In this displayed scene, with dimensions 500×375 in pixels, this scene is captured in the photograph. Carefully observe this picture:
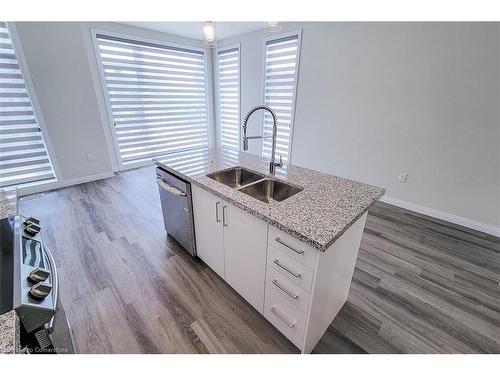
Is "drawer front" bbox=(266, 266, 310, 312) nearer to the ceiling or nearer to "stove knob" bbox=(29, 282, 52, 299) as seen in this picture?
"stove knob" bbox=(29, 282, 52, 299)

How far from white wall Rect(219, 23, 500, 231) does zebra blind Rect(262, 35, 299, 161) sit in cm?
18

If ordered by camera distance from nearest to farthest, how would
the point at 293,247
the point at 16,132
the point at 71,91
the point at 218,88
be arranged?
1. the point at 293,247
2. the point at 16,132
3. the point at 71,91
4. the point at 218,88

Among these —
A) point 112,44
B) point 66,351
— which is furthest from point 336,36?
point 66,351

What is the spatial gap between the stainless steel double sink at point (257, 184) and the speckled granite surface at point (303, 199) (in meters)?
0.04

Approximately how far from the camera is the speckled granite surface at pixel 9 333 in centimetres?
48

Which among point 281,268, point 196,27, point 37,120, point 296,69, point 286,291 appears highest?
point 196,27

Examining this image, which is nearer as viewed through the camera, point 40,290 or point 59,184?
point 40,290

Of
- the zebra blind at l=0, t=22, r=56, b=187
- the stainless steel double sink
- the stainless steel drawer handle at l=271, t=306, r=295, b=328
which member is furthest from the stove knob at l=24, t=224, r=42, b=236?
the zebra blind at l=0, t=22, r=56, b=187

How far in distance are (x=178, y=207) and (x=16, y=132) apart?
9.57ft

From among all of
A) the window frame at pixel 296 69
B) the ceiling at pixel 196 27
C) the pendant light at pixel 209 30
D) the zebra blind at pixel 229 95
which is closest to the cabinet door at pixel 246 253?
the pendant light at pixel 209 30

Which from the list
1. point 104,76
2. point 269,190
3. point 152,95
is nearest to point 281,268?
point 269,190

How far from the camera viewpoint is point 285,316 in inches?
49.1

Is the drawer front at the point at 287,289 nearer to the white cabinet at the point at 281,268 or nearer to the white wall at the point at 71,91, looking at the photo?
the white cabinet at the point at 281,268

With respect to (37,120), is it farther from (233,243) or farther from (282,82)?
(282,82)
